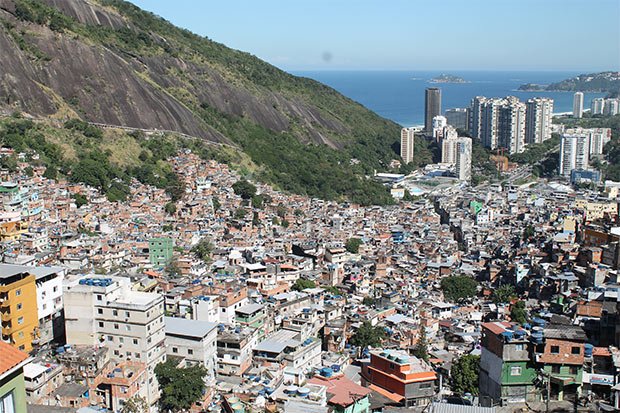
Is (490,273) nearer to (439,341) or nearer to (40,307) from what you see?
(439,341)

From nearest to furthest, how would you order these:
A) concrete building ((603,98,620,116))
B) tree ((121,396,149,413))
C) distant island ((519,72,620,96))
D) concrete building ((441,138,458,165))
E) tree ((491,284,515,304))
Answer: tree ((121,396,149,413))
tree ((491,284,515,304))
concrete building ((441,138,458,165))
concrete building ((603,98,620,116))
distant island ((519,72,620,96))

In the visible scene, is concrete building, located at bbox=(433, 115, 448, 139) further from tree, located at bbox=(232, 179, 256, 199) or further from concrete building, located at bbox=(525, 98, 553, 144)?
tree, located at bbox=(232, 179, 256, 199)

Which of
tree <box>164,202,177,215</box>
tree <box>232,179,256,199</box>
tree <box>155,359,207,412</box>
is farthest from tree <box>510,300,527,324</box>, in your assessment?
tree <box>232,179,256,199</box>

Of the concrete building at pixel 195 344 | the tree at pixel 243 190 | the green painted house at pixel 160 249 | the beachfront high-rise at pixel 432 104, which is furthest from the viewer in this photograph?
the beachfront high-rise at pixel 432 104

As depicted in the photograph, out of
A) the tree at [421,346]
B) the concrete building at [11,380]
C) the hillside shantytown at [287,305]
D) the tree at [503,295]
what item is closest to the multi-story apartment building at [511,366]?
the hillside shantytown at [287,305]

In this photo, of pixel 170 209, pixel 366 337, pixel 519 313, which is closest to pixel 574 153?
pixel 170 209

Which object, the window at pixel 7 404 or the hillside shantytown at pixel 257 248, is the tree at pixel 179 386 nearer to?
the hillside shantytown at pixel 257 248
